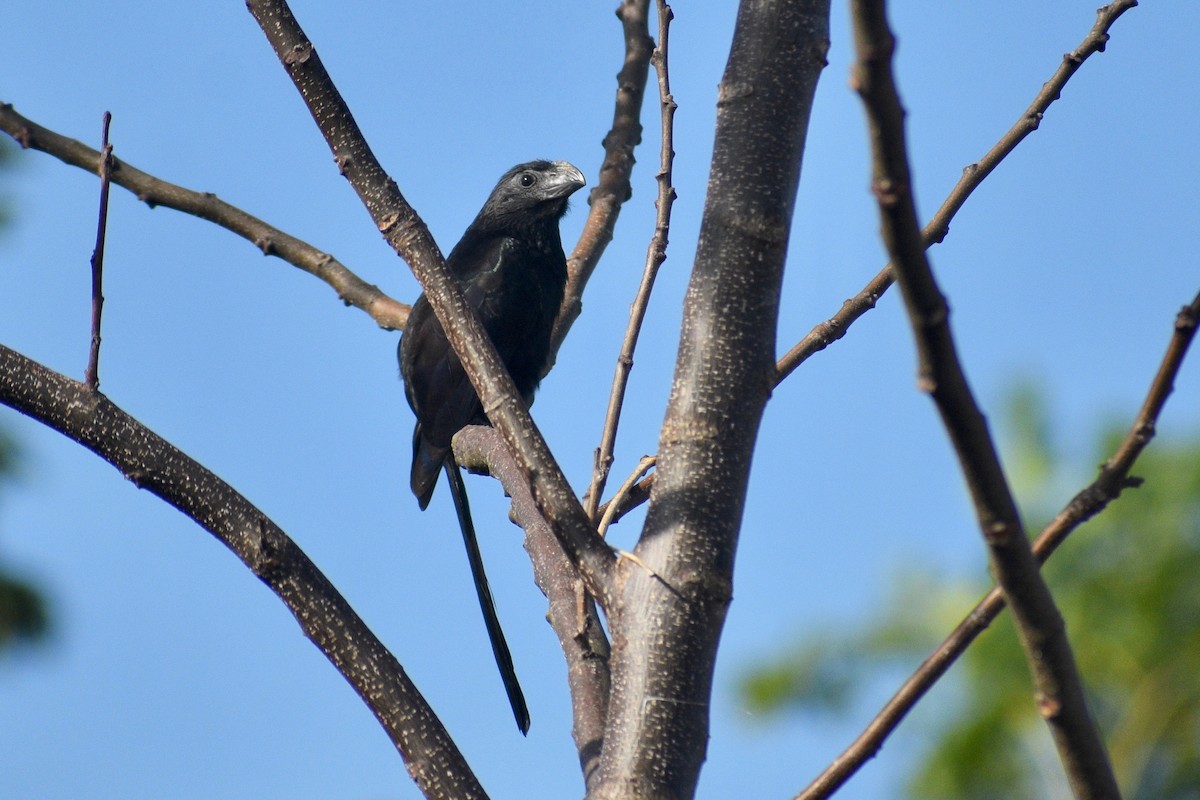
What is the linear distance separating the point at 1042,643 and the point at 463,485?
164 inches

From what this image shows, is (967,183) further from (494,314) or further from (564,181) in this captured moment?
(564,181)

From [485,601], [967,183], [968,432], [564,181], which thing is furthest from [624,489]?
[564,181]

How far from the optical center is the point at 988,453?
3.55 feet

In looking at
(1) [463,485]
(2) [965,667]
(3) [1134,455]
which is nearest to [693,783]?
(3) [1134,455]

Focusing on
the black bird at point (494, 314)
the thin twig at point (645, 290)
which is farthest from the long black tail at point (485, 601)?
the thin twig at point (645, 290)

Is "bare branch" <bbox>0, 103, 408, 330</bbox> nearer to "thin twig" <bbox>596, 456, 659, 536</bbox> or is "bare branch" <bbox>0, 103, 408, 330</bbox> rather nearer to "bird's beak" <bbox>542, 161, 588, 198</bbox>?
"bird's beak" <bbox>542, 161, 588, 198</bbox>

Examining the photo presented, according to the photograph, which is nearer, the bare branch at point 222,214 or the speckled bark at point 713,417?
the speckled bark at point 713,417

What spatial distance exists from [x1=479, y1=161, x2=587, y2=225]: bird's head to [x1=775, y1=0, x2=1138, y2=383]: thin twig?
4075 millimetres

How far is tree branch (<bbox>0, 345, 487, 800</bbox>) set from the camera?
190 centimetres

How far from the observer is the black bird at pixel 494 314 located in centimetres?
532

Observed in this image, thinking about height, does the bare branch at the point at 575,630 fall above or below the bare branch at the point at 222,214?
below

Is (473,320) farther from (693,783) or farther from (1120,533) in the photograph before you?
(1120,533)

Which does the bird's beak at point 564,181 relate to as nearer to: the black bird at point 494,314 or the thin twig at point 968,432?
the black bird at point 494,314

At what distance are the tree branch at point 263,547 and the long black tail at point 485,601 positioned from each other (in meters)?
1.34
